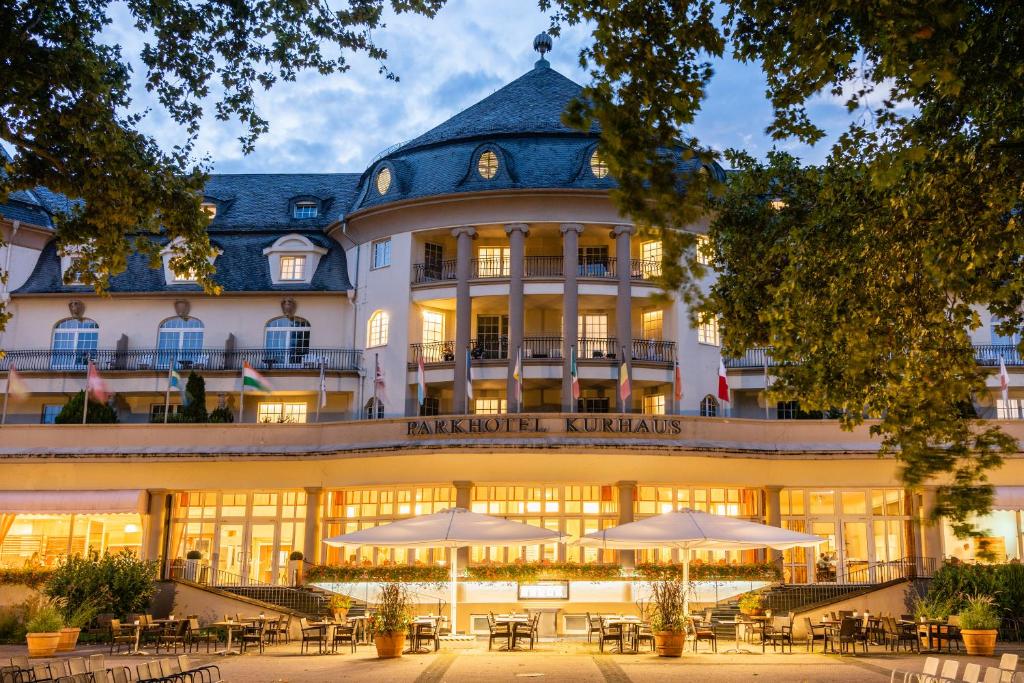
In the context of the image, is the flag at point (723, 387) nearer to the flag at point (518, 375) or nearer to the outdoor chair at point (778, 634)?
the flag at point (518, 375)

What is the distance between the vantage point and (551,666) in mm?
19906

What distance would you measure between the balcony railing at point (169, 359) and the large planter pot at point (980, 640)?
22659 mm

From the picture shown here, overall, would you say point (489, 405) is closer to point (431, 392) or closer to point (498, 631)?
point (431, 392)

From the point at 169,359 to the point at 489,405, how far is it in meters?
11.6

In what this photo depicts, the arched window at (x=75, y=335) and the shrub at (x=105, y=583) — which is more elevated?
the arched window at (x=75, y=335)

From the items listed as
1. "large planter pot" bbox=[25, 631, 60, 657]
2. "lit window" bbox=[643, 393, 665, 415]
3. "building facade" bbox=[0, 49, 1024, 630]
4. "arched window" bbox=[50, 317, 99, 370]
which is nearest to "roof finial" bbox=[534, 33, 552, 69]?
"building facade" bbox=[0, 49, 1024, 630]

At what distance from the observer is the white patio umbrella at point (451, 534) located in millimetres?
22547

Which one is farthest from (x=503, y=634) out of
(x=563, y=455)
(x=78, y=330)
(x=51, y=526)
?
(x=78, y=330)

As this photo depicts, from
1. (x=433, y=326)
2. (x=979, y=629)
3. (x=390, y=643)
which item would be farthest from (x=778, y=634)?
(x=433, y=326)

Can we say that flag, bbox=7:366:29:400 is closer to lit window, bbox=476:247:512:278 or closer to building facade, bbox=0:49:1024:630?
building facade, bbox=0:49:1024:630

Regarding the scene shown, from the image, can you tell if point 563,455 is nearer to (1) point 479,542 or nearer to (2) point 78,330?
(1) point 479,542

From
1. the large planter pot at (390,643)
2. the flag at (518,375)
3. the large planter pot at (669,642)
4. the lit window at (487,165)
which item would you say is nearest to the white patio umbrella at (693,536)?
the large planter pot at (669,642)

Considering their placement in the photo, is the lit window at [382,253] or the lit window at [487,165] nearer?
the lit window at [487,165]

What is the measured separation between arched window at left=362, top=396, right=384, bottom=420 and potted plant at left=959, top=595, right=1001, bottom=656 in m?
20.0
